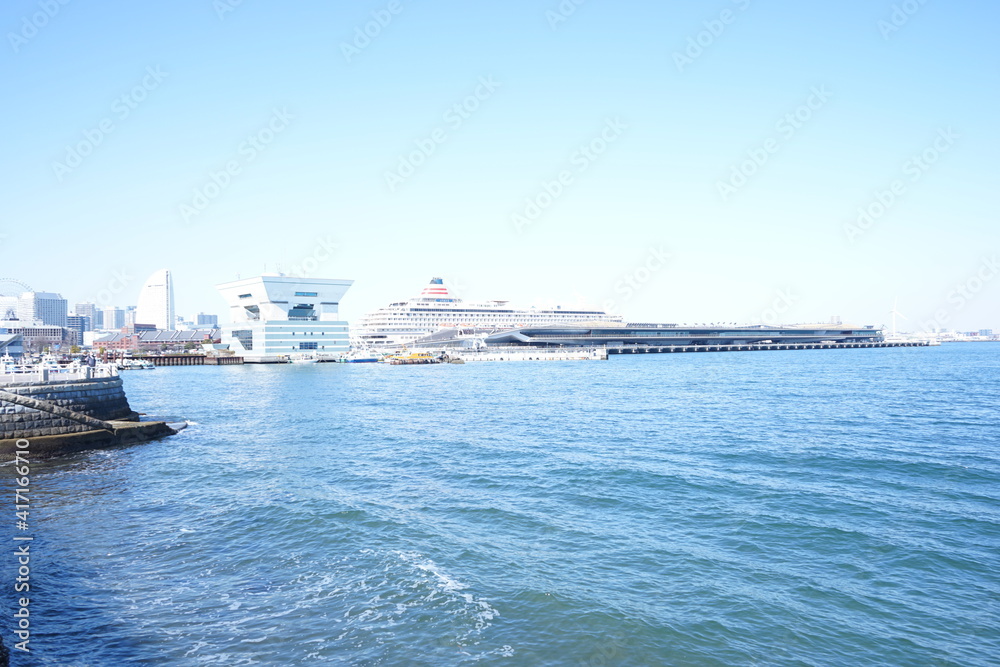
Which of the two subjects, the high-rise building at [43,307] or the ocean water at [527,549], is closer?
the ocean water at [527,549]

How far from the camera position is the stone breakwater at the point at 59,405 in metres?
20.8

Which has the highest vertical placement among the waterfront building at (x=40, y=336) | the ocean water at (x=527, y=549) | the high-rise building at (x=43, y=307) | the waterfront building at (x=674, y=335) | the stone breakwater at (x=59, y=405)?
the high-rise building at (x=43, y=307)

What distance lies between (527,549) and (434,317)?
384 ft

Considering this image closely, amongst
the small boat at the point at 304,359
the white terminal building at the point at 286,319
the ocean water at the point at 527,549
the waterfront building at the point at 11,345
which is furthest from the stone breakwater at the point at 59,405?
the white terminal building at the point at 286,319

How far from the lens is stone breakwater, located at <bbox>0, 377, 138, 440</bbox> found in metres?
20.8

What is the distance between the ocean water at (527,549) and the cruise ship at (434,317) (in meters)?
99.8

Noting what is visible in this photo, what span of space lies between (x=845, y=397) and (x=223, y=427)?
35070 mm

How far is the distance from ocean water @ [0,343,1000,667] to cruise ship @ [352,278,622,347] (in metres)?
99.8

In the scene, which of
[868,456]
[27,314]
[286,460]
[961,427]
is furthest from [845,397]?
[27,314]

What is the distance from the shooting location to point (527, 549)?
457 inches

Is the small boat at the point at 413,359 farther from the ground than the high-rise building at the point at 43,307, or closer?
closer

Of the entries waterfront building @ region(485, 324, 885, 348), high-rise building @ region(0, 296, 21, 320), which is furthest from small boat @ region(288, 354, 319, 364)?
high-rise building @ region(0, 296, 21, 320)

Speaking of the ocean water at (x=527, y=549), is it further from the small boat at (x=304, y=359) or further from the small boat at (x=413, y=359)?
the small boat at (x=304, y=359)

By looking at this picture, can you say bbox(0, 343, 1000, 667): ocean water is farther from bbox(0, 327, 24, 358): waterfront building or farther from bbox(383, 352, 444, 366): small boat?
bbox(383, 352, 444, 366): small boat
